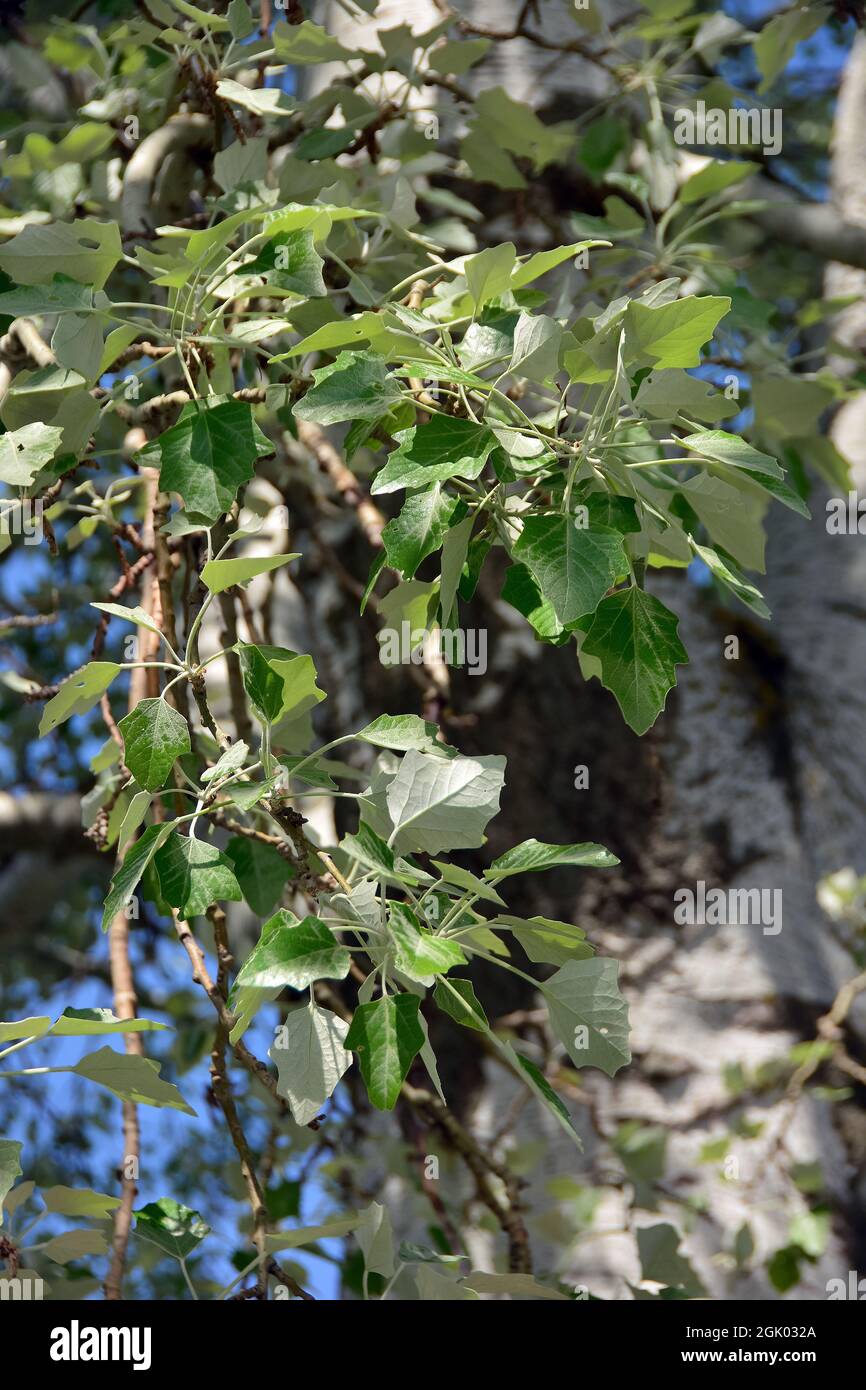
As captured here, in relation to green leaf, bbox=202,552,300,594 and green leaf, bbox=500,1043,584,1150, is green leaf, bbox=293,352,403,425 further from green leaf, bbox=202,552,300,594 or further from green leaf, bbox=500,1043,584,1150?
green leaf, bbox=500,1043,584,1150

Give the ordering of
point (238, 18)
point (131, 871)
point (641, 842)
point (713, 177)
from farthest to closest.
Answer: point (641, 842)
point (713, 177)
point (238, 18)
point (131, 871)

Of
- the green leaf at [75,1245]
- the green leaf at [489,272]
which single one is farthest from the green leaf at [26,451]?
the green leaf at [75,1245]

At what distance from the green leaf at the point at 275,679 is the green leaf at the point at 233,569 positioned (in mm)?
38

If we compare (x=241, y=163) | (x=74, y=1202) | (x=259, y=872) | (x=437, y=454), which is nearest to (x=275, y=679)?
(x=437, y=454)

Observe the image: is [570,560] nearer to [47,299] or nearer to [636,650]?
[636,650]

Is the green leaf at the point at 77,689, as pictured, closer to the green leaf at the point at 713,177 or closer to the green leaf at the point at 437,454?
the green leaf at the point at 437,454

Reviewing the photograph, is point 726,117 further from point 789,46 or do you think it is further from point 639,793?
point 639,793

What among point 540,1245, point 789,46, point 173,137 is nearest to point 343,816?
point 540,1245

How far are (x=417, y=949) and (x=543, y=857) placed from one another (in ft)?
0.46

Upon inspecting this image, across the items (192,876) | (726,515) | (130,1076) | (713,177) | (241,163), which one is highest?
(713,177)

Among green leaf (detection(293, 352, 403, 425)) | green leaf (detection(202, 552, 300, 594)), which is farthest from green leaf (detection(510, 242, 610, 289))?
green leaf (detection(202, 552, 300, 594))

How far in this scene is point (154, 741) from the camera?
745mm

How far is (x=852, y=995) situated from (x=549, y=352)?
1.24 m

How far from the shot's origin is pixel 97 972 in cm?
258
